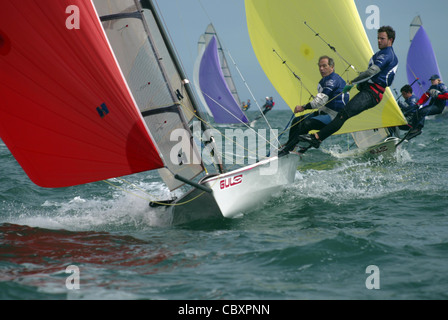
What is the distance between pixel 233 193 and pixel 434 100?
293 inches

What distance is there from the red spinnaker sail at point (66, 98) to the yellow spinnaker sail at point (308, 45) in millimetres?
5854

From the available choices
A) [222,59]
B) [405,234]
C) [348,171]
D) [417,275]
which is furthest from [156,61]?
[222,59]

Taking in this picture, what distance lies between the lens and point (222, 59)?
24797mm

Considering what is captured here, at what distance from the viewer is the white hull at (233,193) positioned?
19.3 ft

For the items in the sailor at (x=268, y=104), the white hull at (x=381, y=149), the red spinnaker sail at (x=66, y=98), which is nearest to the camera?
the red spinnaker sail at (x=66, y=98)

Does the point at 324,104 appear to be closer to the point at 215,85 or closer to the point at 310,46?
the point at 310,46

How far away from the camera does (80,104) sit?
17.7 ft

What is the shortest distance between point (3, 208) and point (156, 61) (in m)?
3.35

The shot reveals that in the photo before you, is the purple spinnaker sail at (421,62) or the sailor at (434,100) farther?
the purple spinnaker sail at (421,62)

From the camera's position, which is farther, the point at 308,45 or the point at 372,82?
the point at 308,45

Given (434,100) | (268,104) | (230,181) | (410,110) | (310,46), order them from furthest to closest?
(268,104) < (410,110) < (434,100) < (310,46) < (230,181)

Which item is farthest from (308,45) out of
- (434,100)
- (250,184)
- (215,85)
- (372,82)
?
(215,85)

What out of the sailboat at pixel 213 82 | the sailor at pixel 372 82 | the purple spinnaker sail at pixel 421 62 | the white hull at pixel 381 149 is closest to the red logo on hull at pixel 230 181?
the sailor at pixel 372 82

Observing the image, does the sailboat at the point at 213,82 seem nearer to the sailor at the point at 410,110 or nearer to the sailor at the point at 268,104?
the sailor at the point at 410,110
